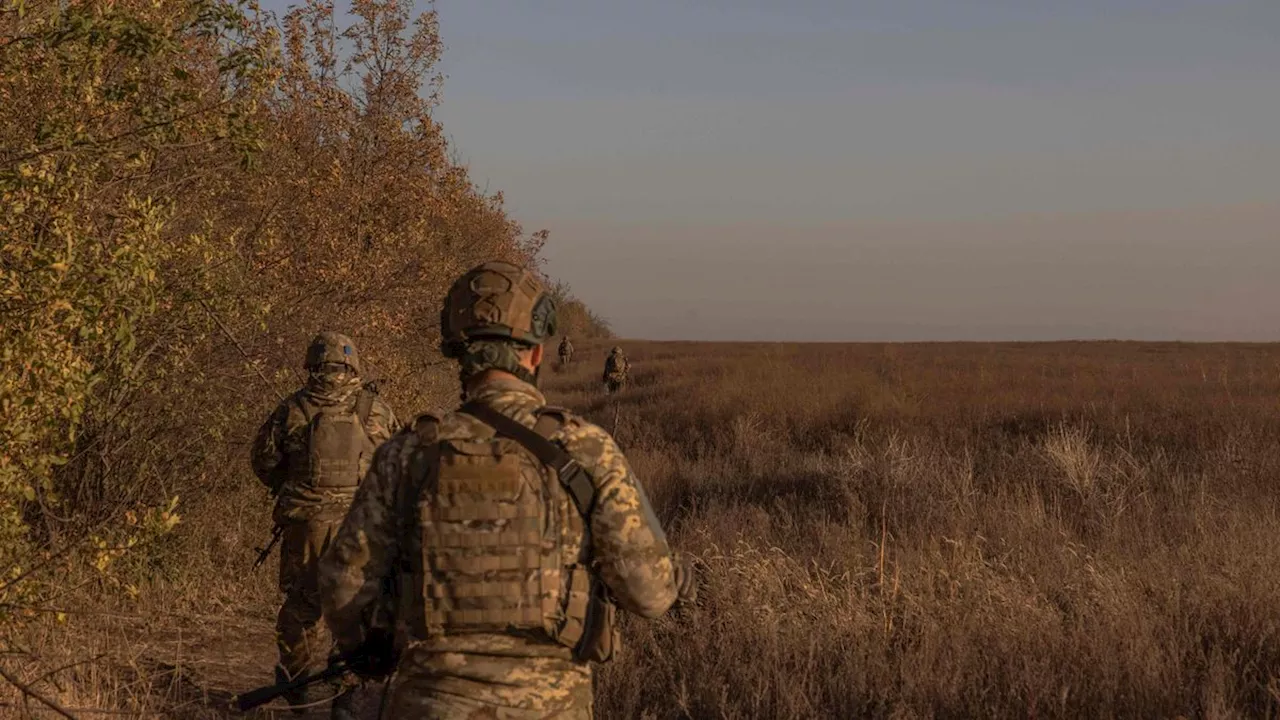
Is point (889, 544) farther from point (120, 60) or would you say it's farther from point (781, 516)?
point (120, 60)

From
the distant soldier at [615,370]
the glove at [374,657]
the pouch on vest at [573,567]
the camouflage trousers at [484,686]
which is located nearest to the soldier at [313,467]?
the glove at [374,657]

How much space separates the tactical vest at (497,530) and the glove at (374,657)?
26 centimetres

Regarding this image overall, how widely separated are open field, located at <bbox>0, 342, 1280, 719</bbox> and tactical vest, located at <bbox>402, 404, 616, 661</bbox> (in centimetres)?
219


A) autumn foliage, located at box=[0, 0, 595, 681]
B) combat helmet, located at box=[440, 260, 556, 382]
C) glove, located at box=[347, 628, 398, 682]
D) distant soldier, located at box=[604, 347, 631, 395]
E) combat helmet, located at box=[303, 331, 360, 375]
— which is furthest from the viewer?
distant soldier, located at box=[604, 347, 631, 395]

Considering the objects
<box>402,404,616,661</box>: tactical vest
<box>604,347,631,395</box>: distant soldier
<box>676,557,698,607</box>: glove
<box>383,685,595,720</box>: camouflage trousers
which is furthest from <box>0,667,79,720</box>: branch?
<box>604,347,631,395</box>: distant soldier

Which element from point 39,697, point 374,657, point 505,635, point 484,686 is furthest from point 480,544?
point 39,697

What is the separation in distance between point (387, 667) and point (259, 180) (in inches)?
294

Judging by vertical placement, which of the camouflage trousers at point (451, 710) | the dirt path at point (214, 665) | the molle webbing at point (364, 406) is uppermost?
the molle webbing at point (364, 406)

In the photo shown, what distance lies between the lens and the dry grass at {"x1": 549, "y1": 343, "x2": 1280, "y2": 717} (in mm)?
5133

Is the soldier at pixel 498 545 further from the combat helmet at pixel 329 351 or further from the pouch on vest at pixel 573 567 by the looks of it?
the combat helmet at pixel 329 351

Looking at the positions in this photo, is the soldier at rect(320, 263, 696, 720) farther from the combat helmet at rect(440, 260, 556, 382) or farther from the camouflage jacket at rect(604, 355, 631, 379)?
the camouflage jacket at rect(604, 355, 631, 379)

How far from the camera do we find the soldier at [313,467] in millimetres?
5867

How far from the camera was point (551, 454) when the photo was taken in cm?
268

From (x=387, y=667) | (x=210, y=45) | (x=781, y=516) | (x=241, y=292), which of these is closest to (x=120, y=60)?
(x=241, y=292)
